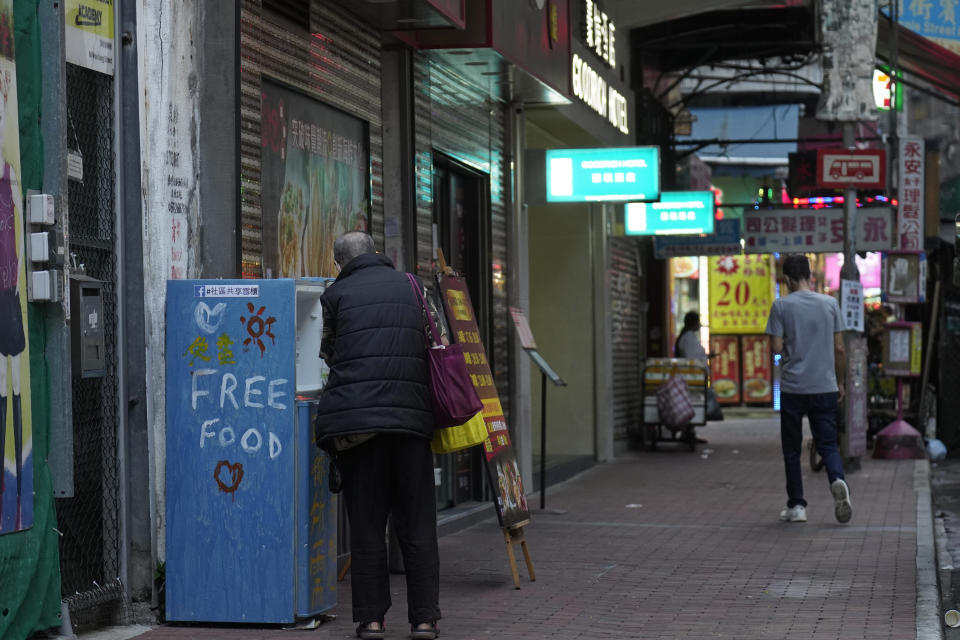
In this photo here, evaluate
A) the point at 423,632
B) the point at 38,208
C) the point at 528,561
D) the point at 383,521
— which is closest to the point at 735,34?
the point at 528,561

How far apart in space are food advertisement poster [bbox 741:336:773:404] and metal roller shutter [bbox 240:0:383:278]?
2268 centimetres

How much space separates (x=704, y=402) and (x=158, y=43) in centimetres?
1312

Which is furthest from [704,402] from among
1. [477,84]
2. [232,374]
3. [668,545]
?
[232,374]

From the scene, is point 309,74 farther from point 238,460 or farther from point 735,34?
point 735,34

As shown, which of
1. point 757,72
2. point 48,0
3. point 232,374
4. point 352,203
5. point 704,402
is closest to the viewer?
point 48,0

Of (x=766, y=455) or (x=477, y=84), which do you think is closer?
(x=477, y=84)

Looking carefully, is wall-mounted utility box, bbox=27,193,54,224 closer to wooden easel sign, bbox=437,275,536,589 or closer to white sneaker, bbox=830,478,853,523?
wooden easel sign, bbox=437,275,536,589

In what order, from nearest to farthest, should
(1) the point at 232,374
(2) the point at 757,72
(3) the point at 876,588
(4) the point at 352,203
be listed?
1. (1) the point at 232,374
2. (3) the point at 876,588
3. (4) the point at 352,203
4. (2) the point at 757,72

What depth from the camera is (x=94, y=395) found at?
6.85m

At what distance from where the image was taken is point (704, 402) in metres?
19.1

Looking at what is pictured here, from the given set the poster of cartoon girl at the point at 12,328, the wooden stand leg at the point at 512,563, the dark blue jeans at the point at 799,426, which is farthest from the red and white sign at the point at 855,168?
the poster of cartoon girl at the point at 12,328

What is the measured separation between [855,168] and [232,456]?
1079cm

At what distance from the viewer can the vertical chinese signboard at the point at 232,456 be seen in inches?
266

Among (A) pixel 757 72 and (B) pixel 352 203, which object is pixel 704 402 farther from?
(B) pixel 352 203
